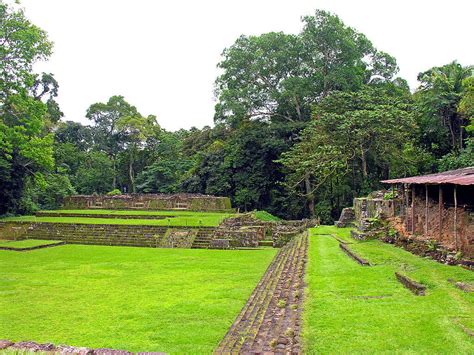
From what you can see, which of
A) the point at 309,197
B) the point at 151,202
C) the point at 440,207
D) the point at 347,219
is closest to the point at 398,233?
the point at 440,207

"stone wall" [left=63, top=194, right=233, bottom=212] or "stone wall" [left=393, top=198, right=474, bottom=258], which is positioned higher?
"stone wall" [left=63, top=194, right=233, bottom=212]

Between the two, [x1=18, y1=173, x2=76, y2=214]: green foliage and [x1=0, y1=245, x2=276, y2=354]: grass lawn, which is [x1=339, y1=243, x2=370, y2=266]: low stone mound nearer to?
[x1=0, y1=245, x2=276, y2=354]: grass lawn

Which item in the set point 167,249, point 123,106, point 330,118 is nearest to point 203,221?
point 167,249

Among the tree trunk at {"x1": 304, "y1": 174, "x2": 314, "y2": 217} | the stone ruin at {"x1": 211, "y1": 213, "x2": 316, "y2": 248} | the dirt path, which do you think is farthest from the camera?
the tree trunk at {"x1": 304, "y1": 174, "x2": 314, "y2": 217}

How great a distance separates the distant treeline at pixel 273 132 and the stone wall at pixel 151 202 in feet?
10.7

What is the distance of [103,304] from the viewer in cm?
878

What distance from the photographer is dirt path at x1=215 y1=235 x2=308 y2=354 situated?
19.5 ft

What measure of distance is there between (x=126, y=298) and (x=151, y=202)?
23700 mm

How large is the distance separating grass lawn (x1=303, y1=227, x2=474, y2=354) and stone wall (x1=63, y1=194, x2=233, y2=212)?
2048 centimetres

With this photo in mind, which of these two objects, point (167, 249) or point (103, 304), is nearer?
point (103, 304)

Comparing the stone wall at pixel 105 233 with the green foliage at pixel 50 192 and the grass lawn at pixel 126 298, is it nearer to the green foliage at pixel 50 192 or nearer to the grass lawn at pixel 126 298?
the grass lawn at pixel 126 298

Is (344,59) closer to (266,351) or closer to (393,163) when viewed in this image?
(393,163)

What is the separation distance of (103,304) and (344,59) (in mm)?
30374

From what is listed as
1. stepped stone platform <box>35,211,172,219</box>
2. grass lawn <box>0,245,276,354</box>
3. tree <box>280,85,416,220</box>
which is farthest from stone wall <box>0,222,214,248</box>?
tree <box>280,85,416,220</box>
